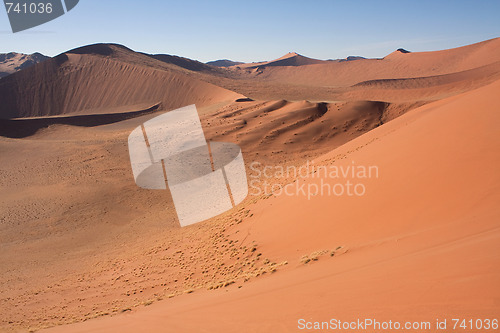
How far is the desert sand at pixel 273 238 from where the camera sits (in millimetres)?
4988

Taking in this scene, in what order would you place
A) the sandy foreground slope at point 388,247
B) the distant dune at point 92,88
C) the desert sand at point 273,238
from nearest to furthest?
the sandy foreground slope at point 388,247 → the desert sand at point 273,238 → the distant dune at point 92,88

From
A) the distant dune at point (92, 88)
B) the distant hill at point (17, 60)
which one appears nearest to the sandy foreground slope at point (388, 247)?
the distant dune at point (92, 88)

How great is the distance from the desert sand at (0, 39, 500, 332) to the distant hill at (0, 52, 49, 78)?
326 feet

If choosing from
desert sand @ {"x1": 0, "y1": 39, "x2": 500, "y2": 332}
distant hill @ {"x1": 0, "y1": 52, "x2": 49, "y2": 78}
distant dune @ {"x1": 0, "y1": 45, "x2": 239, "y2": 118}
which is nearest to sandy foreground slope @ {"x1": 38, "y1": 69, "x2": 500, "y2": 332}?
desert sand @ {"x1": 0, "y1": 39, "x2": 500, "y2": 332}

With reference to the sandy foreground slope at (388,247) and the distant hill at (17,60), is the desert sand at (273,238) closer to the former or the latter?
the sandy foreground slope at (388,247)

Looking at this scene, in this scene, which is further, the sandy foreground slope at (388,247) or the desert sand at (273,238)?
the desert sand at (273,238)

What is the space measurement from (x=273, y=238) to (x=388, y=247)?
4234 millimetres

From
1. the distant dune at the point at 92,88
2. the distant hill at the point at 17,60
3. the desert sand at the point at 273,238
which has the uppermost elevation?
the distant hill at the point at 17,60

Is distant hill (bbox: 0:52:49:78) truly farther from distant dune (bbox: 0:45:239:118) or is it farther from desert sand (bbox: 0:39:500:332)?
A: desert sand (bbox: 0:39:500:332)

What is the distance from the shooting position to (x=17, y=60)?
121812mm

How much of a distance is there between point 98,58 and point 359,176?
212 ft

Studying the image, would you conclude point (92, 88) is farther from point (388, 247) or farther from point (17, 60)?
point (17, 60)

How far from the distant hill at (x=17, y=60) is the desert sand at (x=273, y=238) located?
326 ft

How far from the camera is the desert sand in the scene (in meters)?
4.99
